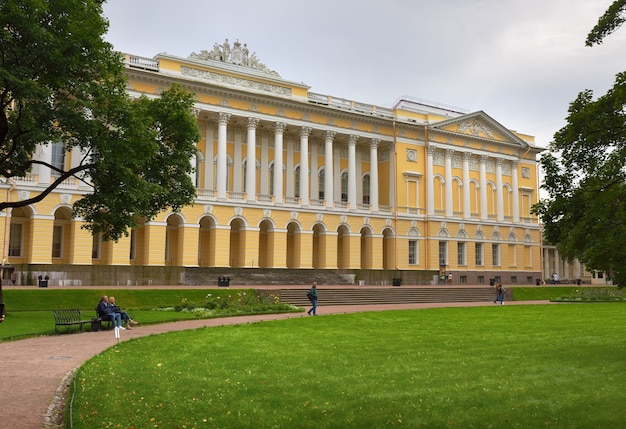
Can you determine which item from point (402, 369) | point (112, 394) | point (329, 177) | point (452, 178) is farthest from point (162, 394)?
point (452, 178)

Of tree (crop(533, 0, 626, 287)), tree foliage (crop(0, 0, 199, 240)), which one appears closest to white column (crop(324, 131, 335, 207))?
tree foliage (crop(0, 0, 199, 240))

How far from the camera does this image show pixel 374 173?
55.7 m

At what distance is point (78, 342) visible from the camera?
17156 mm

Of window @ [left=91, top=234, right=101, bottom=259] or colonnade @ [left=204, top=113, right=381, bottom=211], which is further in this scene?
colonnade @ [left=204, top=113, right=381, bottom=211]

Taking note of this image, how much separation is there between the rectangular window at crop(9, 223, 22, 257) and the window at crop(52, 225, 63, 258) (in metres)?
2.16

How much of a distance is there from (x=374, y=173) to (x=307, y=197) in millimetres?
7984

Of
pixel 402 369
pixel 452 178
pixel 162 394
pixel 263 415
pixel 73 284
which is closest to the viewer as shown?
pixel 263 415

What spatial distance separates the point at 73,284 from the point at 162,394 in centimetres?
2891

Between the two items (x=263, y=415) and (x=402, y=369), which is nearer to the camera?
(x=263, y=415)

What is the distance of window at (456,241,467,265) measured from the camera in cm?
5981

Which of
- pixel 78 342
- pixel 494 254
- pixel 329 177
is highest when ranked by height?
pixel 329 177

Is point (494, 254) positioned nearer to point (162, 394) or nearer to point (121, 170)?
point (121, 170)

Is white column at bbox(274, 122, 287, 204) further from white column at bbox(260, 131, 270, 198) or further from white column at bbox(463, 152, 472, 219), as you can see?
white column at bbox(463, 152, 472, 219)

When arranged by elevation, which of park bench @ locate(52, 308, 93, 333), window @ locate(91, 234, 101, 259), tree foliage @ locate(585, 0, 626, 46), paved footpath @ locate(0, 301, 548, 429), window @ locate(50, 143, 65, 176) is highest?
window @ locate(50, 143, 65, 176)
